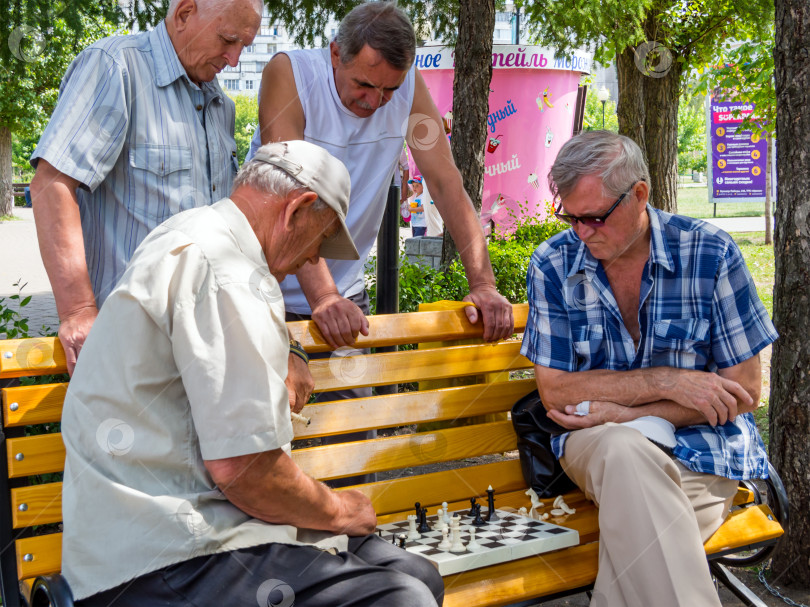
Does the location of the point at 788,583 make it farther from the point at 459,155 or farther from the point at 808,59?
the point at 459,155

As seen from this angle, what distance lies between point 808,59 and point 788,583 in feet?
7.53

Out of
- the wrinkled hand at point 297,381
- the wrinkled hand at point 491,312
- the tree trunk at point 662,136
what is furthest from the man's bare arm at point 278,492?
the tree trunk at point 662,136

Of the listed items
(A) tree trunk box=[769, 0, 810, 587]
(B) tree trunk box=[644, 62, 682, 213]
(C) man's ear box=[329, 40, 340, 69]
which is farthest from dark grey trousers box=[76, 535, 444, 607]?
(B) tree trunk box=[644, 62, 682, 213]

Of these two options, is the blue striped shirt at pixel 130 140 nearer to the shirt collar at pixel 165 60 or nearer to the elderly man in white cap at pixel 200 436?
the shirt collar at pixel 165 60

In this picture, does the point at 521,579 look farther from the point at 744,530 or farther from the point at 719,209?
the point at 719,209

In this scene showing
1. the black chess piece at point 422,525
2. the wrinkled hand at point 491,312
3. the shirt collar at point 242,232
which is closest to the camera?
the shirt collar at point 242,232

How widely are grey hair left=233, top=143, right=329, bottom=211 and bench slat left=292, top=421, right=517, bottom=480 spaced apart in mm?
1138

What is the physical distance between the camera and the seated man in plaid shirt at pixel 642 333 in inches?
127

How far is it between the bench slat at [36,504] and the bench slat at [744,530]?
2157mm

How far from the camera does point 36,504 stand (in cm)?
272

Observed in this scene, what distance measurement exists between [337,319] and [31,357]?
98 cm

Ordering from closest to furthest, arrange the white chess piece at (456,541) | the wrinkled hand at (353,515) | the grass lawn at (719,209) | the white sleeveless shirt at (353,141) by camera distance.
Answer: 1. the wrinkled hand at (353,515)
2. the white chess piece at (456,541)
3. the white sleeveless shirt at (353,141)
4. the grass lawn at (719,209)

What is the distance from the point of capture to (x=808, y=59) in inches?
151

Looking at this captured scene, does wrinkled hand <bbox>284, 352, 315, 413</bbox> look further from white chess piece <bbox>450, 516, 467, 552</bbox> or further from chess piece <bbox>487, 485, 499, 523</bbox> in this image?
chess piece <bbox>487, 485, 499, 523</bbox>
